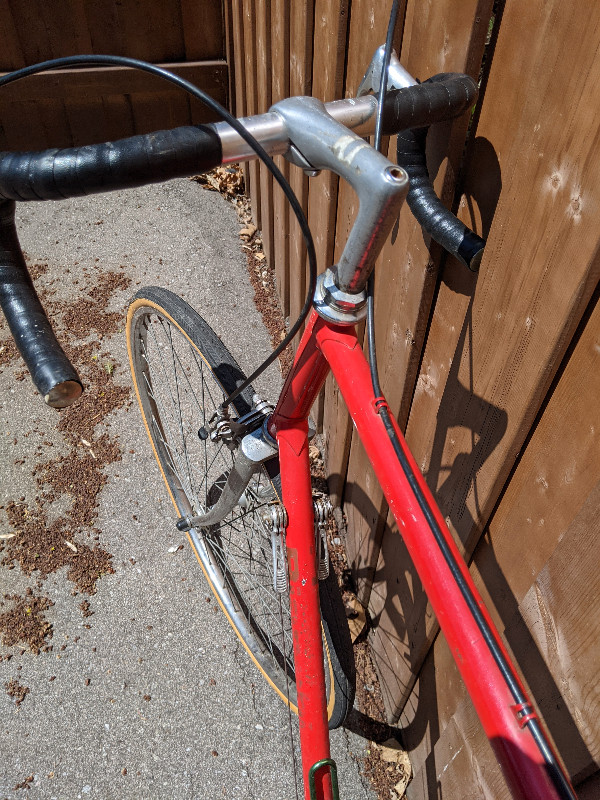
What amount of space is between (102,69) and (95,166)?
12.3ft

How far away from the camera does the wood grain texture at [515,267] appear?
799 millimetres

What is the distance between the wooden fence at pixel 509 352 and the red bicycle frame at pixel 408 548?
0.25 meters

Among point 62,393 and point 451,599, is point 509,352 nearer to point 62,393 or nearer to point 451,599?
point 451,599

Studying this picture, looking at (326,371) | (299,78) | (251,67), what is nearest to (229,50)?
(251,67)

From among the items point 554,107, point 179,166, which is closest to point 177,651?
point 179,166

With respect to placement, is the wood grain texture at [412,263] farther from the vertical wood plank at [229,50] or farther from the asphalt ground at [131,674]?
the vertical wood plank at [229,50]

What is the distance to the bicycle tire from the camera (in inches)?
61.6

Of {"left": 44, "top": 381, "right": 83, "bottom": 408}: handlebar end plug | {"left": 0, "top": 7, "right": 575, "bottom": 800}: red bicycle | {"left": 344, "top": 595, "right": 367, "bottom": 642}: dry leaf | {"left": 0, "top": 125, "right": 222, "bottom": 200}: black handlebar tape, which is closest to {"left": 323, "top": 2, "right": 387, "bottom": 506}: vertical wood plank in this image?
{"left": 344, "top": 595, "right": 367, "bottom": 642}: dry leaf

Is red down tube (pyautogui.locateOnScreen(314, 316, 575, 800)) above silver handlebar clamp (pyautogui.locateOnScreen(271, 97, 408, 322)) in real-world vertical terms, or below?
below

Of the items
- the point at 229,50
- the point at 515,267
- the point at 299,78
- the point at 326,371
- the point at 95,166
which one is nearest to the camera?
the point at 95,166

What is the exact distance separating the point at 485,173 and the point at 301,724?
123 cm

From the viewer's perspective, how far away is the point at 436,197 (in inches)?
38.7

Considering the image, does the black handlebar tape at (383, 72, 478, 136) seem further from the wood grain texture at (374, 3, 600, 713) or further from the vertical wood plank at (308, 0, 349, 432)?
the vertical wood plank at (308, 0, 349, 432)

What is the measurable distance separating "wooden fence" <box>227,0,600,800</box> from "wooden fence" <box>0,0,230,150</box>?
2.50m
